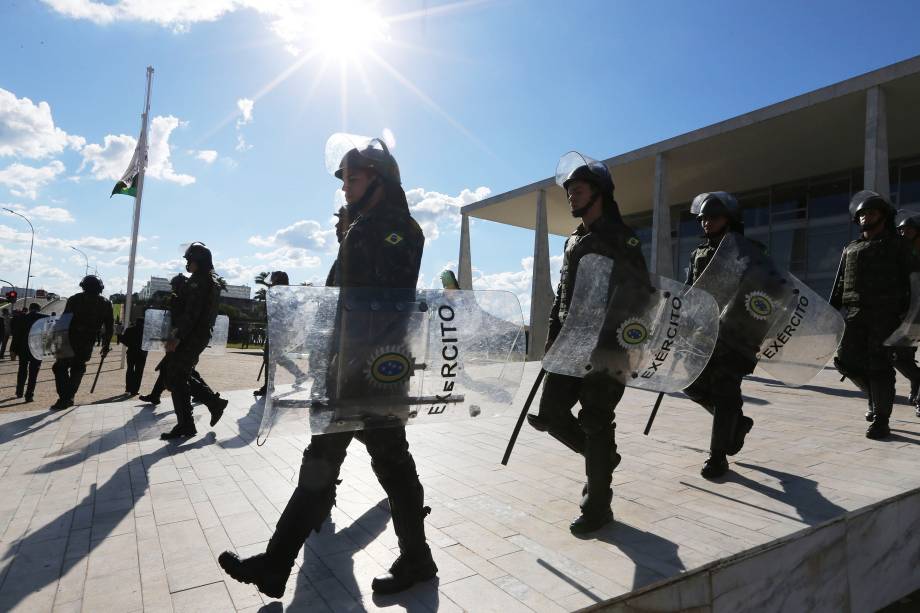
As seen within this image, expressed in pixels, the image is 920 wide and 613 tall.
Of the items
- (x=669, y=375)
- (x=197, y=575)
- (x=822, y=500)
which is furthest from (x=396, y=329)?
(x=822, y=500)

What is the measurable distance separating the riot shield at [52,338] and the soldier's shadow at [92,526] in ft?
12.5

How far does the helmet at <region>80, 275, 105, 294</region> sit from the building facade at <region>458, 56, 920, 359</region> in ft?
43.8

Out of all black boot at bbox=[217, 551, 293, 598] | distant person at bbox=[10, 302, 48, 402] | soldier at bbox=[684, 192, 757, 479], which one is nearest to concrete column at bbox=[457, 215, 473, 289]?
distant person at bbox=[10, 302, 48, 402]

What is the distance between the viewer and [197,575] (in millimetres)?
2387

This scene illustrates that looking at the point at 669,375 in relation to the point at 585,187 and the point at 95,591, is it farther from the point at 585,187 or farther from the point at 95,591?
the point at 95,591

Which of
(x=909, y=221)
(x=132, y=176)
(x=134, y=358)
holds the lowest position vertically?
(x=134, y=358)

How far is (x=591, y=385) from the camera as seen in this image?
2.84 m

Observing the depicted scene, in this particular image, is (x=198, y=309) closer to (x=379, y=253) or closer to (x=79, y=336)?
(x=79, y=336)

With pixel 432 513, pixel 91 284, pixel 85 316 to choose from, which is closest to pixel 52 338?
pixel 85 316

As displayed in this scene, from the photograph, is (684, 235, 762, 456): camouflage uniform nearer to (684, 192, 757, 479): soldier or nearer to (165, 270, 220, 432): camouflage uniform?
(684, 192, 757, 479): soldier

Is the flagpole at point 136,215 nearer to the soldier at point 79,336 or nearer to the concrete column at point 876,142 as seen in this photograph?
the soldier at point 79,336

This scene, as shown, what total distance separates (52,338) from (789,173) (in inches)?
836

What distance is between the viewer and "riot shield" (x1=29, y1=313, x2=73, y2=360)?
734 cm

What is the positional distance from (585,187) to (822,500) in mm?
2315
